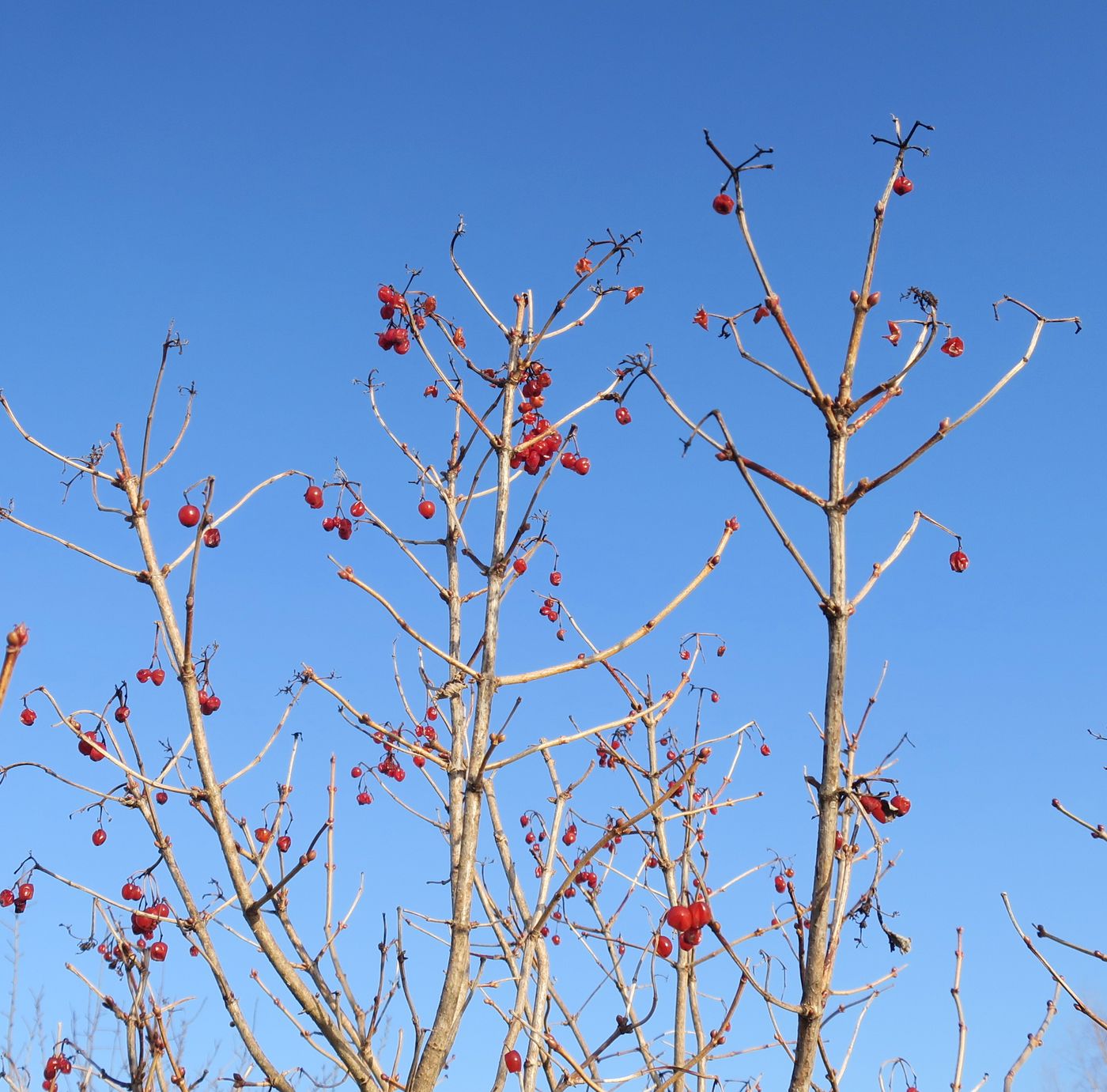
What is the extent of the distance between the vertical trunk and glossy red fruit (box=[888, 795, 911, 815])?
26 centimetres

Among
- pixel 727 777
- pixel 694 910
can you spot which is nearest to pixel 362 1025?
pixel 694 910

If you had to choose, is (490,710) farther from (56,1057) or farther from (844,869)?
(56,1057)

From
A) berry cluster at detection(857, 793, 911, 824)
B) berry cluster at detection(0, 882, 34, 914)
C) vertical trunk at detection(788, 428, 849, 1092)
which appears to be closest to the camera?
vertical trunk at detection(788, 428, 849, 1092)

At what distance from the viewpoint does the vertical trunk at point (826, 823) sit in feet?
6.38

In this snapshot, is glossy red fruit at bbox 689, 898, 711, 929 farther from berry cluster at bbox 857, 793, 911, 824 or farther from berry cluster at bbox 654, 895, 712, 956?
berry cluster at bbox 857, 793, 911, 824

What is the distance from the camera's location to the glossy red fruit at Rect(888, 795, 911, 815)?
2.22 metres

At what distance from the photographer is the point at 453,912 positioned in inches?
111

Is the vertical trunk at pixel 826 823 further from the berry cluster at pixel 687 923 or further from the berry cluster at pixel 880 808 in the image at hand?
the berry cluster at pixel 687 923

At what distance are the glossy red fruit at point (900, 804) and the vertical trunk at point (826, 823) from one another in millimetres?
256

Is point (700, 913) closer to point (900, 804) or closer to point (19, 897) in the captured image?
Answer: point (900, 804)

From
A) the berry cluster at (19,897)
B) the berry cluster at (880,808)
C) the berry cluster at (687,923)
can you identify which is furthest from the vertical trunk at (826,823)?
the berry cluster at (19,897)

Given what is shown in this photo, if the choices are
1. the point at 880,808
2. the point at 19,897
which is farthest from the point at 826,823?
the point at 19,897

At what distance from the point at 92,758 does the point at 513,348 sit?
2.01 m

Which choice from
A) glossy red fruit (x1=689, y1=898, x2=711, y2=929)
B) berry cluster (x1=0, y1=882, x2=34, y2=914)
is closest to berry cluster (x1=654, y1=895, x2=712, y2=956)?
glossy red fruit (x1=689, y1=898, x2=711, y2=929)
